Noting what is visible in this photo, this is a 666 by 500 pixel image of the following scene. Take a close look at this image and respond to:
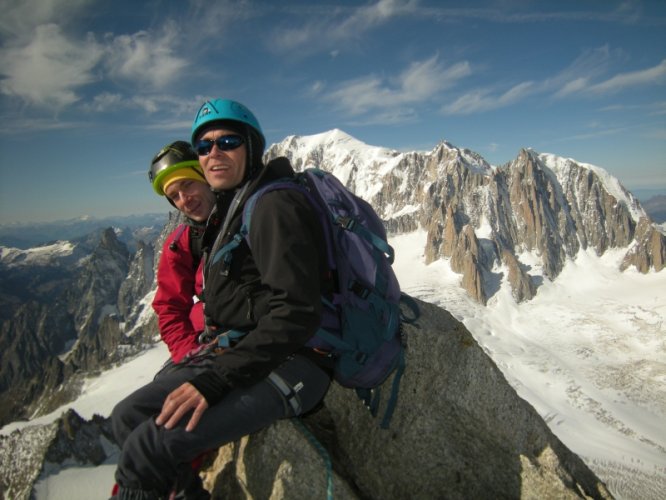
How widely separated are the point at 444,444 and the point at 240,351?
402 centimetres

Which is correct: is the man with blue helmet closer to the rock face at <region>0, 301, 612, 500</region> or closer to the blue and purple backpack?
the blue and purple backpack

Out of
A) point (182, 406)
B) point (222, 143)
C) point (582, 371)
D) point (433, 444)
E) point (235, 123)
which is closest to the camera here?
point (182, 406)

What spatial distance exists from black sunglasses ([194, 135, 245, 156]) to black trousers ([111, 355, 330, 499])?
267 centimetres

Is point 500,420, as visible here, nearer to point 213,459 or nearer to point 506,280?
point 213,459

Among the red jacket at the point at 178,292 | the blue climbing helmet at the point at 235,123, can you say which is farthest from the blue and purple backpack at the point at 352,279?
the red jacket at the point at 178,292

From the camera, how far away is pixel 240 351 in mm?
3643

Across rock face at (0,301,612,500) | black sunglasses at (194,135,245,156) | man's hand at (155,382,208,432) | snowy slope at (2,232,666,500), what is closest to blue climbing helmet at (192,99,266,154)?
black sunglasses at (194,135,245,156)

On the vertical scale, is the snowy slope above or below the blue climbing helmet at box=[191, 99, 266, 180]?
below

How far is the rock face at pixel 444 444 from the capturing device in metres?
5.39

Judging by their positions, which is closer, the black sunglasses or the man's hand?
the man's hand

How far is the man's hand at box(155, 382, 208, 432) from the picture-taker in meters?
3.48

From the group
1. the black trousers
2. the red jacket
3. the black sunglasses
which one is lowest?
the black trousers

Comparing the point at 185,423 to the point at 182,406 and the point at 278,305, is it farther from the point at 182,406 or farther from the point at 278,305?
the point at 278,305

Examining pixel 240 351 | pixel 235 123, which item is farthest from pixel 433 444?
pixel 235 123
